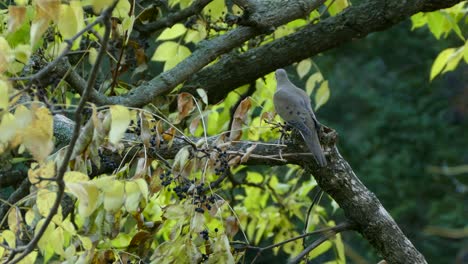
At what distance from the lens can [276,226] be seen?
14.0 ft

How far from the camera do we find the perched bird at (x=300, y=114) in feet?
8.44

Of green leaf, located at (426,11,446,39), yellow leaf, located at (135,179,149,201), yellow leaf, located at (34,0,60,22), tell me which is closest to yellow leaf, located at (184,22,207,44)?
green leaf, located at (426,11,446,39)

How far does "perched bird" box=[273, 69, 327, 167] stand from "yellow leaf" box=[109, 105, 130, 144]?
827mm

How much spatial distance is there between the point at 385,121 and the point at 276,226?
1037cm

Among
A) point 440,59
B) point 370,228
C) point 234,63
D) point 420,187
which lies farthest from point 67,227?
point 420,187

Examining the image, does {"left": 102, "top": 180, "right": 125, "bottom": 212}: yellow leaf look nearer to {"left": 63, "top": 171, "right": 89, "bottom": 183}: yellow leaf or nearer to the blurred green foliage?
{"left": 63, "top": 171, "right": 89, "bottom": 183}: yellow leaf

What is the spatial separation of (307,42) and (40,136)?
1.97 metres

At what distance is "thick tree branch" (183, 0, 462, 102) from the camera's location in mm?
3525

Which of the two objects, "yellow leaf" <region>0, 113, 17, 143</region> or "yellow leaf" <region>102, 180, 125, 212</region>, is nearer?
"yellow leaf" <region>0, 113, 17, 143</region>

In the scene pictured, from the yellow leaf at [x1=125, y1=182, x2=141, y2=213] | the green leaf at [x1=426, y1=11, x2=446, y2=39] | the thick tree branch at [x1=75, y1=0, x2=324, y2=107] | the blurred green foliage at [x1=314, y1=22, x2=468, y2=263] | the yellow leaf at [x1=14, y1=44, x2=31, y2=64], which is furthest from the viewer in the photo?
the blurred green foliage at [x1=314, y1=22, x2=468, y2=263]

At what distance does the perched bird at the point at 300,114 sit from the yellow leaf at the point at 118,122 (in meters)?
0.83

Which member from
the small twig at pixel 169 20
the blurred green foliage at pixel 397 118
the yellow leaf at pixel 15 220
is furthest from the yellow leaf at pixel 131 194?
the blurred green foliage at pixel 397 118

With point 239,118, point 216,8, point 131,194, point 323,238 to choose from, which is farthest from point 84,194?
point 216,8

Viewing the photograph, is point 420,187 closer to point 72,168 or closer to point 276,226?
point 276,226
